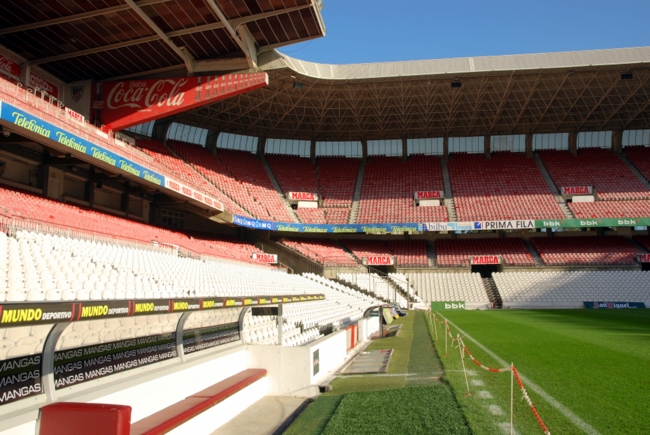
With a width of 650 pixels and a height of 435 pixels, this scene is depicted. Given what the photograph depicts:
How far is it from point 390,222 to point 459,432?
35.4m

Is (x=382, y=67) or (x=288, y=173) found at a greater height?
(x=382, y=67)

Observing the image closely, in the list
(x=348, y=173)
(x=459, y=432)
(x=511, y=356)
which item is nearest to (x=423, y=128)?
(x=348, y=173)

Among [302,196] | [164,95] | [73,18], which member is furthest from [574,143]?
[73,18]

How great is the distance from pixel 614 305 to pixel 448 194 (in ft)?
51.4

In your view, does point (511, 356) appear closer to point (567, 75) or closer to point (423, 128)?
Answer: point (567, 75)

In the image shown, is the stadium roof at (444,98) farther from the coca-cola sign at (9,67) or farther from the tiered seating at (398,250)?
the coca-cola sign at (9,67)

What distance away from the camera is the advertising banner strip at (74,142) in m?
15.9

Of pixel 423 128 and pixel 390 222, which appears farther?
pixel 423 128

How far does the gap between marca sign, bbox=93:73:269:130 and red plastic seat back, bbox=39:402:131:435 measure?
21570mm

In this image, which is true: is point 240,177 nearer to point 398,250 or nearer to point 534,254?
point 398,250

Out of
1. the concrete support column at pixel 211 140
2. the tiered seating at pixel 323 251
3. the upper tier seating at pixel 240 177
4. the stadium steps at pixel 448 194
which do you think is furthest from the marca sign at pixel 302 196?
the stadium steps at pixel 448 194

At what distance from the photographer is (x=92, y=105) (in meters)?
25.9

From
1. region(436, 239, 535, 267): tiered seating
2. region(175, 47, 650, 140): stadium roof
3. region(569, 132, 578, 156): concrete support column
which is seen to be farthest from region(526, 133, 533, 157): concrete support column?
region(436, 239, 535, 267): tiered seating

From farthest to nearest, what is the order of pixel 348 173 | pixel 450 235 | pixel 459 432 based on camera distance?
1. pixel 348 173
2. pixel 450 235
3. pixel 459 432
